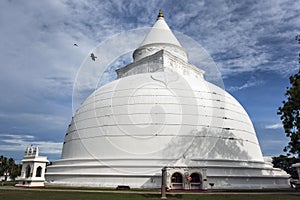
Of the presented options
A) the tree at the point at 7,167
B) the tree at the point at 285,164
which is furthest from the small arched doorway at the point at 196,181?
the tree at the point at 7,167

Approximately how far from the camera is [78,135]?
30438mm

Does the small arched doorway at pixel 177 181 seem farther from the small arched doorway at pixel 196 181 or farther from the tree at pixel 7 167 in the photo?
the tree at pixel 7 167

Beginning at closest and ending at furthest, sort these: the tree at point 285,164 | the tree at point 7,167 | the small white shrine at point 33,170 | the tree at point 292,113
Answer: the tree at point 292,113, the small white shrine at point 33,170, the tree at point 285,164, the tree at point 7,167

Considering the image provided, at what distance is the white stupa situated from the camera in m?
25.5

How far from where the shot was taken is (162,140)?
26.2 m

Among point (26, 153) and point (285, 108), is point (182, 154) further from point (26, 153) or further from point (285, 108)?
point (26, 153)

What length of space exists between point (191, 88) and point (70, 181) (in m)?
17.9

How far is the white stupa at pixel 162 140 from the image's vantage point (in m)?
25.5

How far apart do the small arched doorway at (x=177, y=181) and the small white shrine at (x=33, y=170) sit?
1626 centimetres

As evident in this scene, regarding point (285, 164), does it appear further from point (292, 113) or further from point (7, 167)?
point (7, 167)

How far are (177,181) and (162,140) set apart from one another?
173 inches

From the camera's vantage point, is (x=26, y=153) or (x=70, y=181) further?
(x=26, y=153)

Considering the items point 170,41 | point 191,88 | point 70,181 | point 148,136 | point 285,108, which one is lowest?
point 70,181

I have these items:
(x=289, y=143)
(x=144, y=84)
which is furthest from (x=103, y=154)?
(x=289, y=143)
